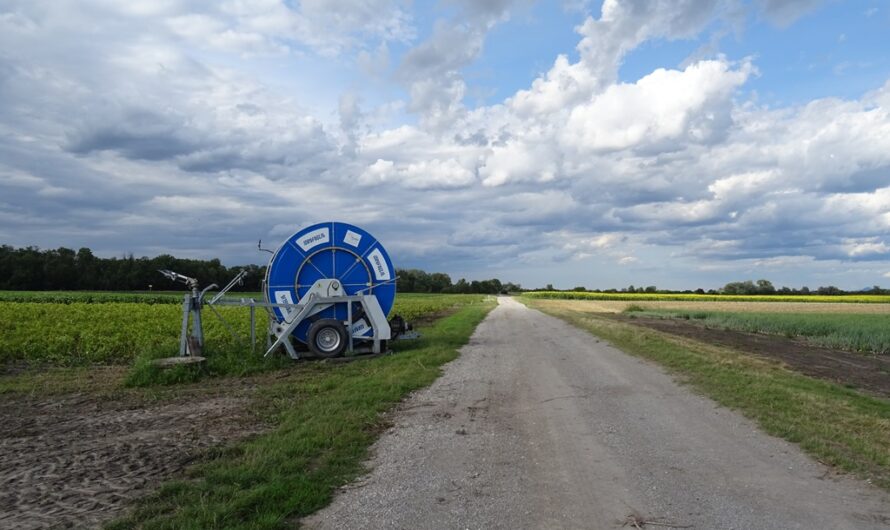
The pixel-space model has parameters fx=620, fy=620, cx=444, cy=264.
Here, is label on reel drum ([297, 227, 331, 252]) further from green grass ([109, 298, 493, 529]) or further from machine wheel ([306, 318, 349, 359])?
green grass ([109, 298, 493, 529])

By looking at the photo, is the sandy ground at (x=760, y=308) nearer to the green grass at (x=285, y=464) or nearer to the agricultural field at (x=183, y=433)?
the agricultural field at (x=183, y=433)

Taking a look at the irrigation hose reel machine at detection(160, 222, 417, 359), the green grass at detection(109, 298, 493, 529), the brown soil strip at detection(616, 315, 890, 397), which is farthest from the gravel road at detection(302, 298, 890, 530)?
the brown soil strip at detection(616, 315, 890, 397)

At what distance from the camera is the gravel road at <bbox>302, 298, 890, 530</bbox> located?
4.98m

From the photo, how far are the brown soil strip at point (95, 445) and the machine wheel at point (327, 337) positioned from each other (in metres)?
4.20

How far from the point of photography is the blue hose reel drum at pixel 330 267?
1627cm

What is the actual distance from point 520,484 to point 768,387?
7.54 meters

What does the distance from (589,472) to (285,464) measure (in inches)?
120

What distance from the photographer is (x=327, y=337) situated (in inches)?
624

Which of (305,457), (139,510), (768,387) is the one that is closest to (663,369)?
(768,387)

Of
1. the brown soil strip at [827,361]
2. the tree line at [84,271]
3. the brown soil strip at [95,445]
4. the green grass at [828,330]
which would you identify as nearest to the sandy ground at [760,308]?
the green grass at [828,330]

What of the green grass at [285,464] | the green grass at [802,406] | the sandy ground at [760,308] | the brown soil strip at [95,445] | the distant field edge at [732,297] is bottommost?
the brown soil strip at [95,445]

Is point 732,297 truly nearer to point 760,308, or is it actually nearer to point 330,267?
point 760,308

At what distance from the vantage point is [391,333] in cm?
1741

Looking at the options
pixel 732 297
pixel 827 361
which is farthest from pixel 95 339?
pixel 732 297
